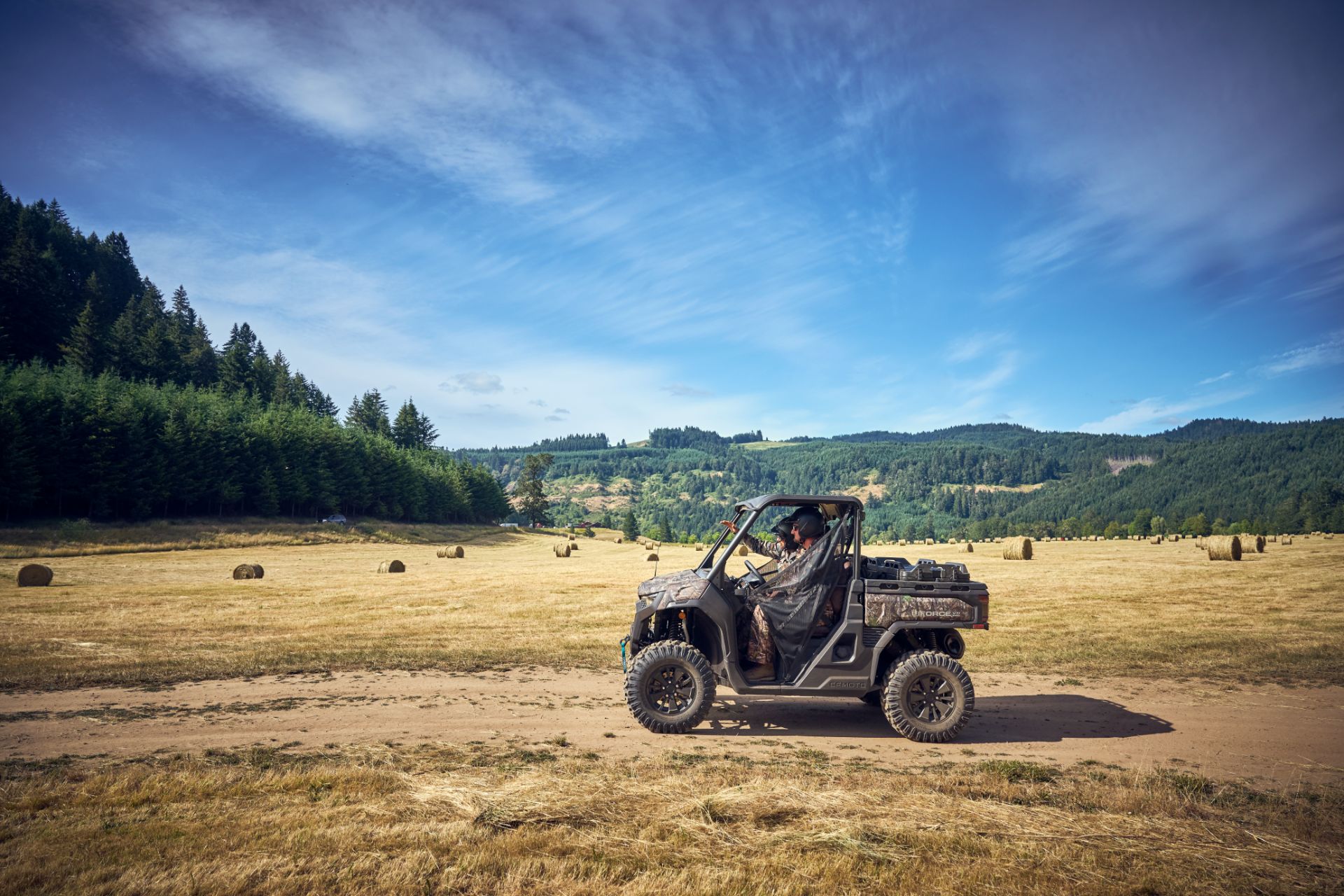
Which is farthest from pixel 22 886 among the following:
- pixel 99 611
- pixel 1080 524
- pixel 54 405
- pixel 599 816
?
pixel 1080 524

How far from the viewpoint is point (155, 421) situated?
2381 inches

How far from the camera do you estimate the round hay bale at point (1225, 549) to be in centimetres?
3509

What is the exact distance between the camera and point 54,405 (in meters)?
52.2

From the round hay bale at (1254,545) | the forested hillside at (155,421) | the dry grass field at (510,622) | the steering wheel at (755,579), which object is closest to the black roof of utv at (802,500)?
the steering wheel at (755,579)

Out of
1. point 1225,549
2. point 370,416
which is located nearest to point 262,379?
point 370,416

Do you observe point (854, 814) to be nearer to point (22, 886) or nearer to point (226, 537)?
point (22, 886)

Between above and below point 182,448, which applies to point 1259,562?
below

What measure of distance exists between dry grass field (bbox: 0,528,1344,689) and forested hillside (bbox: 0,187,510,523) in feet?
68.7

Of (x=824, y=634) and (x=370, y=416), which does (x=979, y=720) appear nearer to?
(x=824, y=634)

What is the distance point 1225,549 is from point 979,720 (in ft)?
114

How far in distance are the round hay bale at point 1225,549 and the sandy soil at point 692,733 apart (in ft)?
95.8

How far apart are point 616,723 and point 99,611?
17.9m

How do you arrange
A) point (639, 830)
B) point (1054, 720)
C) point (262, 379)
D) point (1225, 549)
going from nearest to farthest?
point (639, 830) → point (1054, 720) → point (1225, 549) → point (262, 379)

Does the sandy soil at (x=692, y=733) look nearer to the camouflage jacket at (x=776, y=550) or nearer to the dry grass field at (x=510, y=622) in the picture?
the dry grass field at (x=510, y=622)
